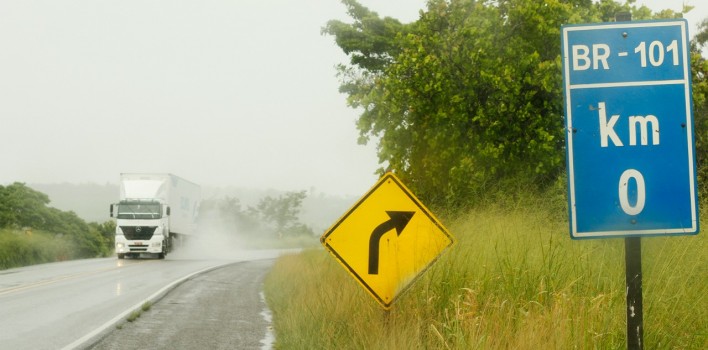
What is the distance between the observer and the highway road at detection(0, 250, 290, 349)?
10180mm

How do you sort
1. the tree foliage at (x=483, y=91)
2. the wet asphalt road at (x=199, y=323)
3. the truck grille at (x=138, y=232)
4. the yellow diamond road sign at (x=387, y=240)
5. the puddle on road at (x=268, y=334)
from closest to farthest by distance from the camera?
the yellow diamond road sign at (x=387, y=240), the puddle on road at (x=268, y=334), the wet asphalt road at (x=199, y=323), the tree foliage at (x=483, y=91), the truck grille at (x=138, y=232)

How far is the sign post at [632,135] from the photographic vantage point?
381cm

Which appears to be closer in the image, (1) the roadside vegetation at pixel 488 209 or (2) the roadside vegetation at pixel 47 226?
(1) the roadside vegetation at pixel 488 209

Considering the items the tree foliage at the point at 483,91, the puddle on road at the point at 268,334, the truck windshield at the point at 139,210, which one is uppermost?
Result: the tree foliage at the point at 483,91


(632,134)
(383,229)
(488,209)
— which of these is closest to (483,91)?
(488,209)

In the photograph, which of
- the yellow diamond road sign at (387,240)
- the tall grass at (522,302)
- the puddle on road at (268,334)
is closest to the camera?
the tall grass at (522,302)

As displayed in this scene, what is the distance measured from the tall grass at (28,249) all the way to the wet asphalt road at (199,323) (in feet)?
48.5

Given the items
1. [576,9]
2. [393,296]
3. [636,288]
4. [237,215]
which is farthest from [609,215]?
[237,215]

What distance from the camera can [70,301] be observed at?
14.7 metres

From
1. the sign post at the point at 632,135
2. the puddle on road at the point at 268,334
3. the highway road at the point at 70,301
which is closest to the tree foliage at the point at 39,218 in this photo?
the highway road at the point at 70,301

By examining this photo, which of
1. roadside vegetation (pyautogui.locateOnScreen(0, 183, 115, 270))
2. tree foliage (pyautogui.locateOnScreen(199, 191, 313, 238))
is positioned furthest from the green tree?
roadside vegetation (pyautogui.locateOnScreen(0, 183, 115, 270))

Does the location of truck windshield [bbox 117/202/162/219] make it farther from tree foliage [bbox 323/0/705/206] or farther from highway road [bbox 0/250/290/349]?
tree foliage [bbox 323/0/705/206]

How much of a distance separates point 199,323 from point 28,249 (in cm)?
2347

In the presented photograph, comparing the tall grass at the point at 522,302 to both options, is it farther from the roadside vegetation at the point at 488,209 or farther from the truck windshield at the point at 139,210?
the truck windshield at the point at 139,210
